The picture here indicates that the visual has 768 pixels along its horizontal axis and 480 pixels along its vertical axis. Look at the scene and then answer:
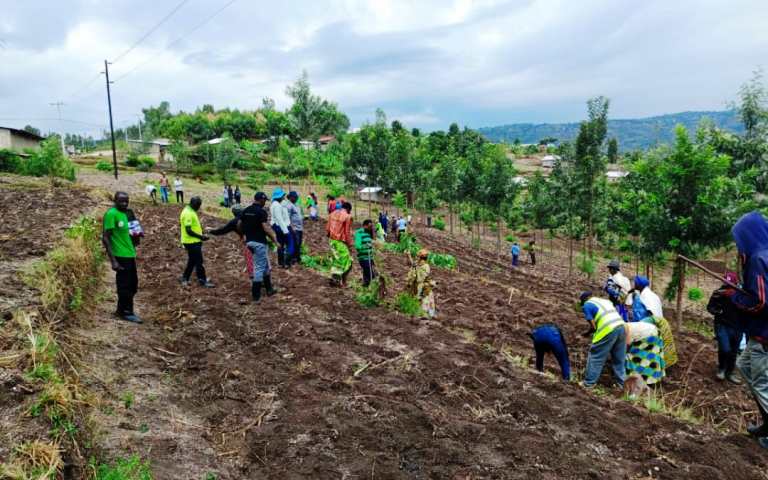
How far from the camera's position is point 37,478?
2.65 m

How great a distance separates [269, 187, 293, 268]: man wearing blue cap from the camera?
8914mm

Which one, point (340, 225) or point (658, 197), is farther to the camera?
point (658, 197)

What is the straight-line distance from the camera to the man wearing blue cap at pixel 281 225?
29.2 feet

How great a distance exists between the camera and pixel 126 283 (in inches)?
248

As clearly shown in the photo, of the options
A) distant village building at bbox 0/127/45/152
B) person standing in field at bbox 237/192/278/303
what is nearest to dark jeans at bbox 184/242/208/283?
person standing in field at bbox 237/192/278/303

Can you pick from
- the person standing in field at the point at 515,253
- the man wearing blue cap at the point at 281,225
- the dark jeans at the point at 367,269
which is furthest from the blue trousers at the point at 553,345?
the person standing in field at the point at 515,253

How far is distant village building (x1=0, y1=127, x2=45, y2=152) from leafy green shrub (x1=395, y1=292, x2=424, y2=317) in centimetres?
4151

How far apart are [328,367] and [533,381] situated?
87.0 inches

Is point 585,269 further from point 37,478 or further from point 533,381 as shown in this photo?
point 37,478

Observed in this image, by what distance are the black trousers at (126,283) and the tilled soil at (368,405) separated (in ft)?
1.12

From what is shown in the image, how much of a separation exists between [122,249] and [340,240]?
3553 millimetres

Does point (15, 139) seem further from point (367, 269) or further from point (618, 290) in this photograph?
point (618, 290)

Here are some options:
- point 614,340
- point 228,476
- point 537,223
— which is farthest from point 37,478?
point 537,223

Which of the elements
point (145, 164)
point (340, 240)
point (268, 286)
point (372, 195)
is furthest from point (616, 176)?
point (145, 164)
